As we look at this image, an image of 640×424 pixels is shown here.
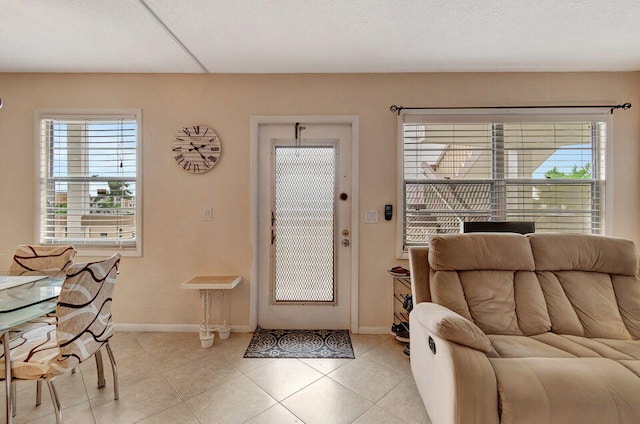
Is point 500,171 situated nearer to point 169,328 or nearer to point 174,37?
point 174,37

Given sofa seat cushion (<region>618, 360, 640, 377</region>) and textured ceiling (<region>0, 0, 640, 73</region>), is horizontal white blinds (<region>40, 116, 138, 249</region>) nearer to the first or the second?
textured ceiling (<region>0, 0, 640, 73</region>)

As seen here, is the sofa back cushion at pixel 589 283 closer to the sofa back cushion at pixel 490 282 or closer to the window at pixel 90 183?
the sofa back cushion at pixel 490 282

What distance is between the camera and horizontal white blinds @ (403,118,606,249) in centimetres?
246

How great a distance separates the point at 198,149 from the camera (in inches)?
98.3

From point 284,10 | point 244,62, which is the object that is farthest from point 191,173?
point 284,10

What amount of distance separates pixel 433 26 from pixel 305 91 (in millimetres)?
1176

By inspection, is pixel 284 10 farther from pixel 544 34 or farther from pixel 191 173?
pixel 544 34

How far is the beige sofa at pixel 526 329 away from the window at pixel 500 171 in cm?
→ 75

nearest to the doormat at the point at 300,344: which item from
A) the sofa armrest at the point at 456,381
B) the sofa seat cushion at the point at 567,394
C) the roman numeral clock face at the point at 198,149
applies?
the sofa armrest at the point at 456,381

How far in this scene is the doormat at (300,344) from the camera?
7.00 feet

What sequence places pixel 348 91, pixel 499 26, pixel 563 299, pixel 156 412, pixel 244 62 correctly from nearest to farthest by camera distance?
pixel 156 412 → pixel 563 299 → pixel 499 26 → pixel 244 62 → pixel 348 91

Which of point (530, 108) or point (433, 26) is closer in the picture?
point (433, 26)

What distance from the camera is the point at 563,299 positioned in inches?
65.4

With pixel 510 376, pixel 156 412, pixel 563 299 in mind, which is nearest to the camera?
pixel 510 376
